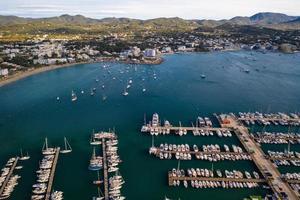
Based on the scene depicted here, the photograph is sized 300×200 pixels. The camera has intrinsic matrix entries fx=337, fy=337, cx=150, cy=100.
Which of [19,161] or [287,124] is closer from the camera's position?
[19,161]

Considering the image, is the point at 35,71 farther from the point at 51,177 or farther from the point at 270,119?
the point at 270,119

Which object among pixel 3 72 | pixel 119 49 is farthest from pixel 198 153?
pixel 119 49

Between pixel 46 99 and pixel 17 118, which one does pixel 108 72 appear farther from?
pixel 17 118

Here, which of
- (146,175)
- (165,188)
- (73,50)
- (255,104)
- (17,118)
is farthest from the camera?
(73,50)

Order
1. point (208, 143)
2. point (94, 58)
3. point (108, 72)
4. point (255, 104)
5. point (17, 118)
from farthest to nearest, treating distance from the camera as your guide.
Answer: point (94, 58), point (108, 72), point (255, 104), point (17, 118), point (208, 143)

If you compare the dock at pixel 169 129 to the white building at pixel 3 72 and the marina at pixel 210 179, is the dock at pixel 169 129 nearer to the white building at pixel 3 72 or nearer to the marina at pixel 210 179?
the marina at pixel 210 179

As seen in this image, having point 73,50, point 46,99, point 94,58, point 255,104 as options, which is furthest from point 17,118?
point 73,50
